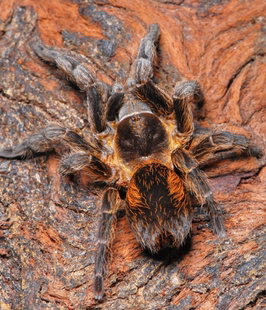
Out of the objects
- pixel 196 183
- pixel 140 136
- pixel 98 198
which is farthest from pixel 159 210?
pixel 140 136

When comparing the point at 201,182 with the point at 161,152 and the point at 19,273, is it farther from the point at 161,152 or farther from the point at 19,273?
the point at 19,273

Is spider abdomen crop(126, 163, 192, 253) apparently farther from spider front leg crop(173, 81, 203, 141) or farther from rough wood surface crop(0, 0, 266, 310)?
spider front leg crop(173, 81, 203, 141)

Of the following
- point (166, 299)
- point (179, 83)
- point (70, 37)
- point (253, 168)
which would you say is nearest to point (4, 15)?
point (70, 37)

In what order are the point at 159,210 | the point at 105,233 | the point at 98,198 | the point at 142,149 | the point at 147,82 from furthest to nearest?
1. the point at 147,82
2. the point at 142,149
3. the point at 98,198
4. the point at 105,233
5. the point at 159,210

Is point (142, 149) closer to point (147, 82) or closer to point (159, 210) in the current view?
point (147, 82)

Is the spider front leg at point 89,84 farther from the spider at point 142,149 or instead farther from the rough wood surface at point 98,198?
the rough wood surface at point 98,198

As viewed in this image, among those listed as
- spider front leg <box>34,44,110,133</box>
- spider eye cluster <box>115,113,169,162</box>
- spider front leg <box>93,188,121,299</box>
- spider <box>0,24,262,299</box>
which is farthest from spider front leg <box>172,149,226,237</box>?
spider front leg <box>34,44,110,133</box>
